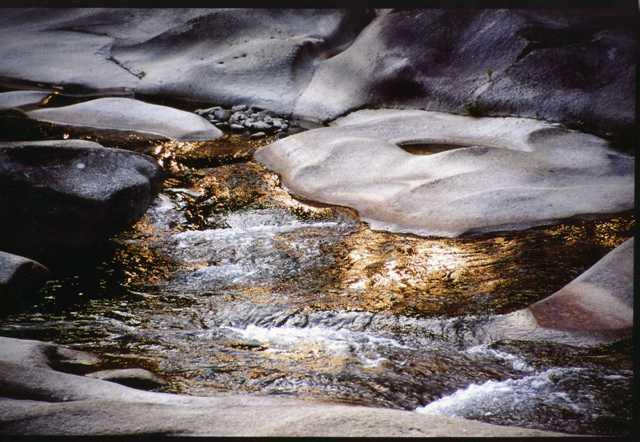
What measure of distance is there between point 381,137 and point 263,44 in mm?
3722

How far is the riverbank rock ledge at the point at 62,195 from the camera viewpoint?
232 inches

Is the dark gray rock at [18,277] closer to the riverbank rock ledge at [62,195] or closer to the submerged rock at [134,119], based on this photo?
the riverbank rock ledge at [62,195]

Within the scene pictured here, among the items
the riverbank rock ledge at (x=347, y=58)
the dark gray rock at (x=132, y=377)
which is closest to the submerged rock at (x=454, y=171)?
the riverbank rock ledge at (x=347, y=58)

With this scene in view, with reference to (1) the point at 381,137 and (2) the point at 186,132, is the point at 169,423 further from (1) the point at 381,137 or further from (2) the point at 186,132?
(2) the point at 186,132

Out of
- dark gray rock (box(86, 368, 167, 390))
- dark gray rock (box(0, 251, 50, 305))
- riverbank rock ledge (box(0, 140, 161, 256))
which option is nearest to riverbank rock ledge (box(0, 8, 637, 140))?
riverbank rock ledge (box(0, 140, 161, 256))

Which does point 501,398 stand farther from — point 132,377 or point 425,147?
point 425,147

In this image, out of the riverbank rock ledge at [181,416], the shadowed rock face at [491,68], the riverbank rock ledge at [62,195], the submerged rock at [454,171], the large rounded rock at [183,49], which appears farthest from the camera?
the large rounded rock at [183,49]

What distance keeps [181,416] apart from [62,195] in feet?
11.4

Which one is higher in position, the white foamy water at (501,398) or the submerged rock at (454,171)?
the submerged rock at (454,171)

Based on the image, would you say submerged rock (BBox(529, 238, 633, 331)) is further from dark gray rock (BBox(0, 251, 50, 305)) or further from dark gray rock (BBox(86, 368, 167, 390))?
dark gray rock (BBox(0, 251, 50, 305))

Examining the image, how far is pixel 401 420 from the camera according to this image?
311cm

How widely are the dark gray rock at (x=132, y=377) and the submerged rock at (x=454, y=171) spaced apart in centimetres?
299

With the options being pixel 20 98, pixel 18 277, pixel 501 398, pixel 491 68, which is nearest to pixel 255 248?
pixel 18 277

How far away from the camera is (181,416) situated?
310 cm
